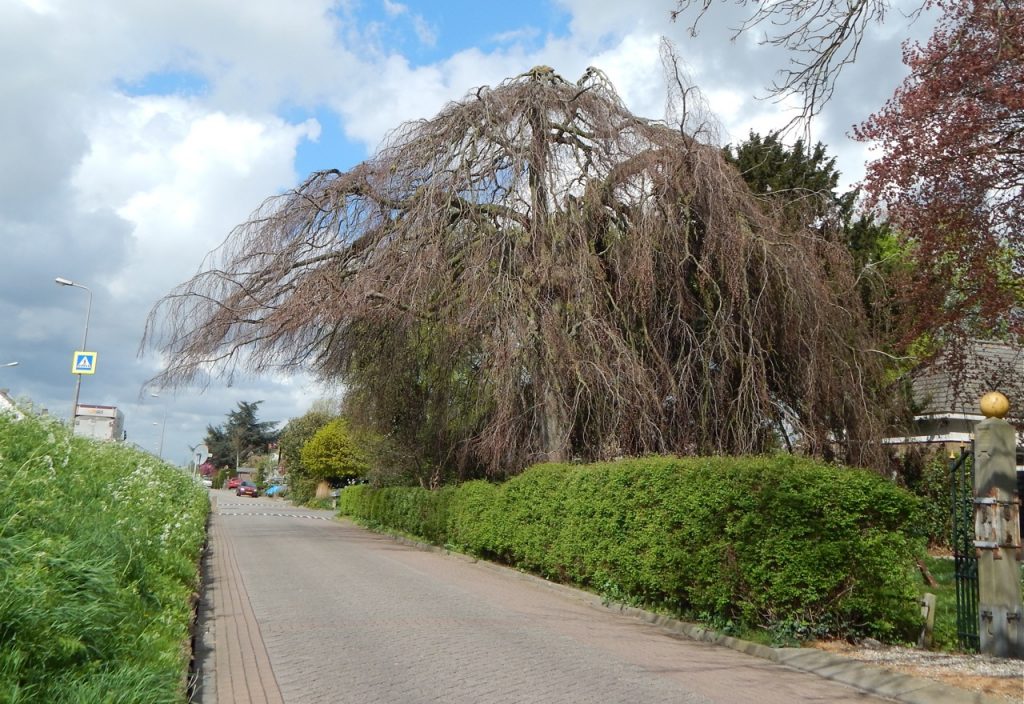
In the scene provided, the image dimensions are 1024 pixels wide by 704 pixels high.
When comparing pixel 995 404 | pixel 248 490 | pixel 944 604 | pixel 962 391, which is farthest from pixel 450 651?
pixel 248 490

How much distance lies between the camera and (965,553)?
9367 millimetres

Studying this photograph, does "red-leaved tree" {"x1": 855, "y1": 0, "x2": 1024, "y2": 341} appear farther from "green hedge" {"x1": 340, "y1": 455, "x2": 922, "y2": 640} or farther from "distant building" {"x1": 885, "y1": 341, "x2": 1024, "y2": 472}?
"green hedge" {"x1": 340, "y1": 455, "x2": 922, "y2": 640}

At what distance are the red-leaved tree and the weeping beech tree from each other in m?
2.33

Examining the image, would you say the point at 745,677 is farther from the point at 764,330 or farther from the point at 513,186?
the point at 513,186

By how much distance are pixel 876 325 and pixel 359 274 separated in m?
11.1

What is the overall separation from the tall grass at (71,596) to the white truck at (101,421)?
1289 cm

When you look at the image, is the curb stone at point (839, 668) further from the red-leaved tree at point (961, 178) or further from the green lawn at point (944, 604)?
the red-leaved tree at point (961, 178)

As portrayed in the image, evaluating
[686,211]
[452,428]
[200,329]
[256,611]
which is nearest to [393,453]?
[452,428]

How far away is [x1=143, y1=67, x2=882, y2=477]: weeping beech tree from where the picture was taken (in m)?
16.4

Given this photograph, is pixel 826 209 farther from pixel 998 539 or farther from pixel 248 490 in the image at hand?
pixel 248 490

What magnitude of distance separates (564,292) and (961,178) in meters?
7.35

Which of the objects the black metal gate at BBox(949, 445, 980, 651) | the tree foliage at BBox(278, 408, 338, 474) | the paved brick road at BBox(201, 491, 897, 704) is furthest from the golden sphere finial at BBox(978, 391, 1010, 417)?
the tree foliage at BBox(278, 408, 338, 474)

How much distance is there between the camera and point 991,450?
898 cm

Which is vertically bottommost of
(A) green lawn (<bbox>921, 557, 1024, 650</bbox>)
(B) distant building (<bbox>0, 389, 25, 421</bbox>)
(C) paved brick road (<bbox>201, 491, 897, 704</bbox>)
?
(C) paved brick road (<bbox>201, 491, 897, 704</bbox>)
